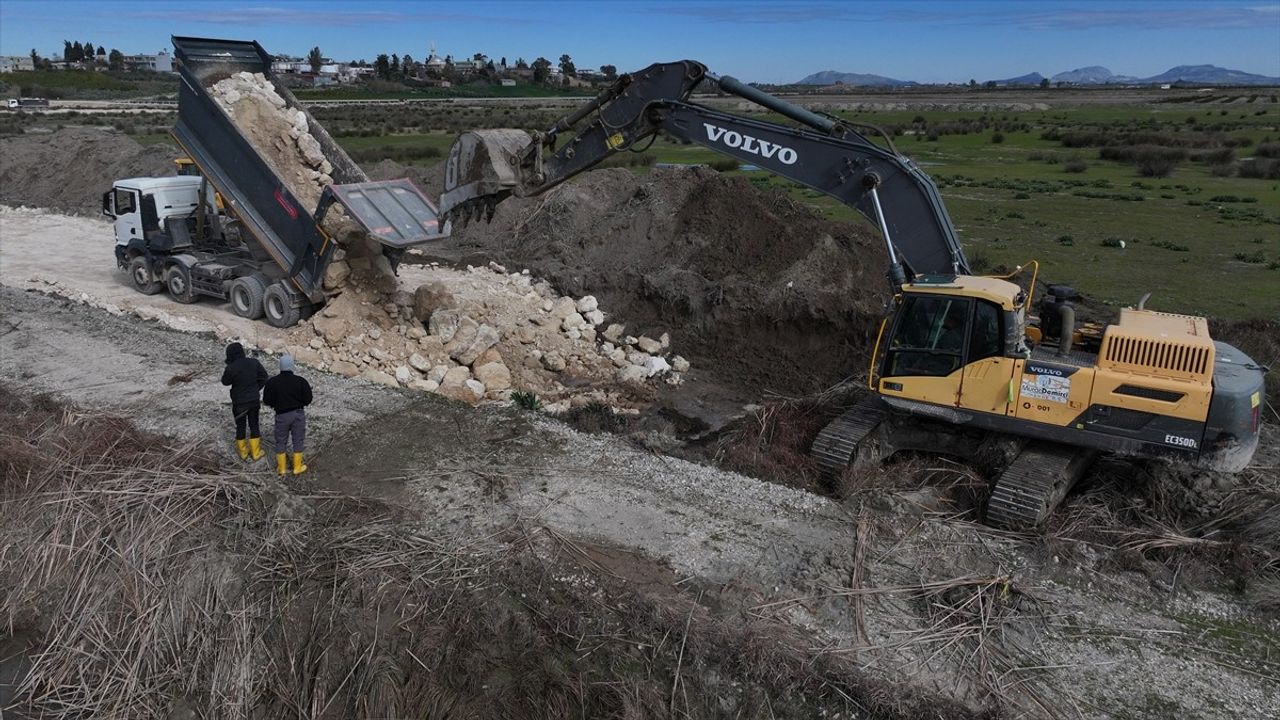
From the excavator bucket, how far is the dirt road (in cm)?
284

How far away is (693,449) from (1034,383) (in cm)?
412

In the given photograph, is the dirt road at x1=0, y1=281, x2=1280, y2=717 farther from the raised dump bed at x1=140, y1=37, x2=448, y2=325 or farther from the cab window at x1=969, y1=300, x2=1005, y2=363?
the raised dump bed at x1=140, y1=37, x2=448, y2=325

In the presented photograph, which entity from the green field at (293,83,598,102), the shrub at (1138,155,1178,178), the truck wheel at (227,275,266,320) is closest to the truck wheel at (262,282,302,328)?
the truck wheel at (227,275,266,320)

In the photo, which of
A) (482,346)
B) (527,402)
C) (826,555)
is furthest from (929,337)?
(482,346)

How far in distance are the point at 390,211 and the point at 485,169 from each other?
9.32 feet

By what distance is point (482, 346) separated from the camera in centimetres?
1416

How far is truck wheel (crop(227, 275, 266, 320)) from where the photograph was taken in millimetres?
14836

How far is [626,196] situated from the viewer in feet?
70.2

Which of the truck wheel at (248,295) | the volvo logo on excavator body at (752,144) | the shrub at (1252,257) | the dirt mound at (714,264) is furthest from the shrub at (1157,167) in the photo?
the truck wheel at (248,295)

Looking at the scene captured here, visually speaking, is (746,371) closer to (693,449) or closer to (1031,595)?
(693,449)

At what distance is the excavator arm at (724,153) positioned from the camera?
985cm

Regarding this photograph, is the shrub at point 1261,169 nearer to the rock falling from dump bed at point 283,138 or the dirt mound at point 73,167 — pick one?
the rock falling from dump bed at point 283,138

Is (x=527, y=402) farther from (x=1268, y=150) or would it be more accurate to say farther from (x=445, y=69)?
(x=445, y=69)

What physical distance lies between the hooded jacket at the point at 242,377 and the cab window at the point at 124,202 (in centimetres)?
885
